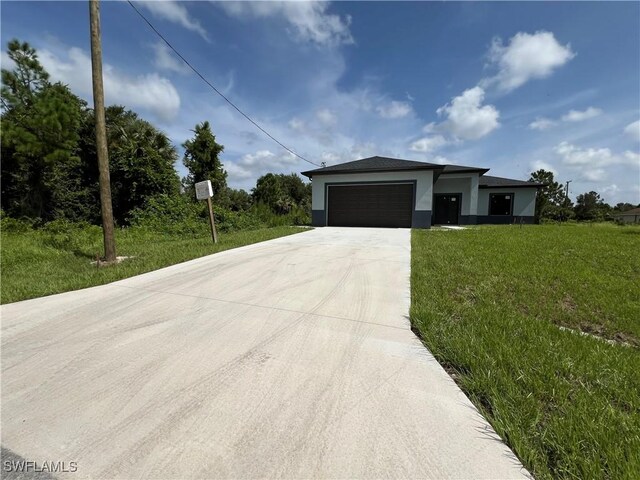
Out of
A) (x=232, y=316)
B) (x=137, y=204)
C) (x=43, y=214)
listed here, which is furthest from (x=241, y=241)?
(x=43, y=214)

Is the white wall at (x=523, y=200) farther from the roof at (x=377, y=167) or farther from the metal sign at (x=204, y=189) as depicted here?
the metal sign at (x=204, y=189)

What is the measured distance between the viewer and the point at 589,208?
1661 inches

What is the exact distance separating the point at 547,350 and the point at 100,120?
875cm

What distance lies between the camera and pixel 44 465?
149cm

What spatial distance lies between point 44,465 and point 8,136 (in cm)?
1723

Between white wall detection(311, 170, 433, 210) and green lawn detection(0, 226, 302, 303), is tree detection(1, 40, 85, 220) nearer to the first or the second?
green lawn detection(0, 226, 302, 303)

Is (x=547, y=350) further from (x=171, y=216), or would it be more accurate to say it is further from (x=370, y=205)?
(x=171, y=216)

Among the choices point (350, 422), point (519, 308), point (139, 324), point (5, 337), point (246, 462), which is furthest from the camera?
point (519, 308)

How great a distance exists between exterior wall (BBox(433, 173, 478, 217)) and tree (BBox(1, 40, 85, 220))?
21.1 meters

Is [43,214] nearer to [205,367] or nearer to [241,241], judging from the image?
[241,241]

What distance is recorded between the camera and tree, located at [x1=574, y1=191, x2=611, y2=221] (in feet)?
129

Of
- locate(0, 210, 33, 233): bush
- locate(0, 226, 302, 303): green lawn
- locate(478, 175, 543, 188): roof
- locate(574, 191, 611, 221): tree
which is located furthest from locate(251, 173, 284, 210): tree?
locate(574, 191, 611, 221): tree

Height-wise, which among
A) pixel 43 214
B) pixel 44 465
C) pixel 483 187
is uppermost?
pixel 483 187

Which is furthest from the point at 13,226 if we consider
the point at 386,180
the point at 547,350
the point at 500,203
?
the point at 500,203
